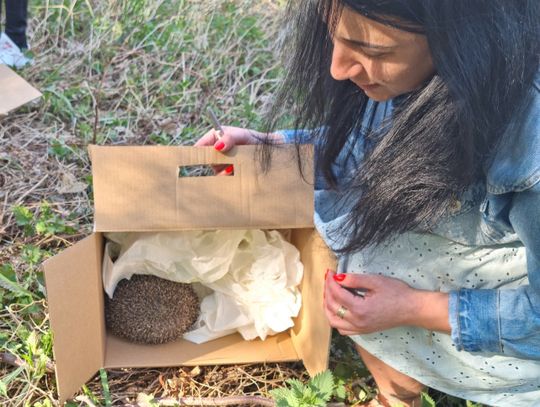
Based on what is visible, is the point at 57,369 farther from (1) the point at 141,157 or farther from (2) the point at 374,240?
(2) the point at 374,240

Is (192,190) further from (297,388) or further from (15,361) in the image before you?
(15,361)

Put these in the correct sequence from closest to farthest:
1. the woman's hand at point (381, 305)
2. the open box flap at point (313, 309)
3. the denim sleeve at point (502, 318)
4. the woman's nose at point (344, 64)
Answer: the woman's nose at point (344, 64)
the denim sleeve at point (502, 318)
the woman's hand at point (381, 305)
the open box flap at point (313, 309)

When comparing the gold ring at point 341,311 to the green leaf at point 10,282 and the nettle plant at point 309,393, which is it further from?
the green leaf at point 10,282

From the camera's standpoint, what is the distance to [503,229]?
1.37 metres

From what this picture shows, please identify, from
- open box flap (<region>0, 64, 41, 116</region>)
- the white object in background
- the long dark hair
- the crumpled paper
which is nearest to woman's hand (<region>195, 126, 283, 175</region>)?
the long dark hair

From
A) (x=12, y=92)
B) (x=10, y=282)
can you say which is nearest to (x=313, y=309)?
(x=10, y=282)

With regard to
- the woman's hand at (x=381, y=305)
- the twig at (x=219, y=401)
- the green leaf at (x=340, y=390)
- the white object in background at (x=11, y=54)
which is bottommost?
the twig at (x=219, y=401)

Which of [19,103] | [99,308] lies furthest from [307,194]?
[19,103]

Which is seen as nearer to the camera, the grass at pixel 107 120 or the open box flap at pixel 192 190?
the open box flap at pixel 192 190

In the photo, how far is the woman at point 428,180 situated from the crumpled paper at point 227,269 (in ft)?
0.70

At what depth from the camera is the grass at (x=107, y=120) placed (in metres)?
1.74

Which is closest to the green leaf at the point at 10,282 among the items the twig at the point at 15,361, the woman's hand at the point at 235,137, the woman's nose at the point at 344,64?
the twig at the point at 15,361

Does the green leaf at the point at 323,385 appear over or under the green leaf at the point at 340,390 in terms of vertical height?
over

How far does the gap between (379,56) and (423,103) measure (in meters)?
0.12
